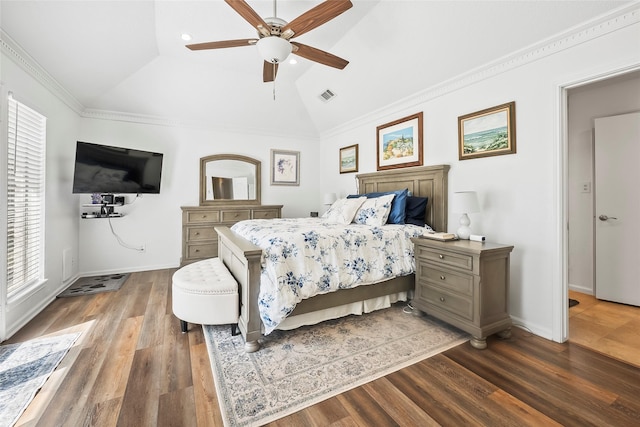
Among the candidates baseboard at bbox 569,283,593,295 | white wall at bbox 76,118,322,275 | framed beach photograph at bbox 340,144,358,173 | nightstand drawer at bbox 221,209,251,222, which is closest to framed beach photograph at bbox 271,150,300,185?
white wall at bbox 76,118,322,275

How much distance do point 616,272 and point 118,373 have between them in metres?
4.98

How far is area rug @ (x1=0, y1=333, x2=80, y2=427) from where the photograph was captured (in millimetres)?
1589

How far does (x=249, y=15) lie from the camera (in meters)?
2.06

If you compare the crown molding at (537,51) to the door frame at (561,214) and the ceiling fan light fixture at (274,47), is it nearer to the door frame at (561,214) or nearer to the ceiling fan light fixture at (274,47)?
the door frame at (561,214)

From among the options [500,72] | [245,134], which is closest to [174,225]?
[245,134]

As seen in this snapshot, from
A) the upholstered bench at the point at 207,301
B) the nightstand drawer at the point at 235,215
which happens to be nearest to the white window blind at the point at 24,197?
the upholstered bench at the point at 207,301

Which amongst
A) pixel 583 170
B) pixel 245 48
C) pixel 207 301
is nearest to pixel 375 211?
pixel 207 301

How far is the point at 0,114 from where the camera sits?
89.1 inches

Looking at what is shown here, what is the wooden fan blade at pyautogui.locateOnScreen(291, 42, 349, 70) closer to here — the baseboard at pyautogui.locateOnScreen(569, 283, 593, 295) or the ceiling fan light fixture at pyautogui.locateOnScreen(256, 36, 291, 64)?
the ceiling fan light fixture at pyautogui.locateOnScreen(256, 36, 291, 64)

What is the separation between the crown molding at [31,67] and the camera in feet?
7.67

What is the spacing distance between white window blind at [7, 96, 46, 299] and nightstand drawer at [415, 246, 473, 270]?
12.6 ft

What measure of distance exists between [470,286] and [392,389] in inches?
42.9

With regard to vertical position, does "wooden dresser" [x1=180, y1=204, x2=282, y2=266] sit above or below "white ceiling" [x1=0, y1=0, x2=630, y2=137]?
below

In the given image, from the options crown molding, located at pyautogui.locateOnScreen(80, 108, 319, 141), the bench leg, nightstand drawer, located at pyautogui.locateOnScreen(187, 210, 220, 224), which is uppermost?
crown molding, located at pyautogui.locateOnScreen(80, 108, 319, 141)
